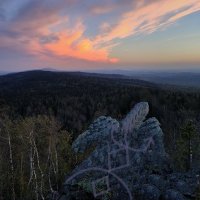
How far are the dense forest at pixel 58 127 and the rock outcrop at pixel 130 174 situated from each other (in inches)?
263

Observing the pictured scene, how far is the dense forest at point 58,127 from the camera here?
39.6 m

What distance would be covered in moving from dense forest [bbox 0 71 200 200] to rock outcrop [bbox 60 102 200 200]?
21.9ft

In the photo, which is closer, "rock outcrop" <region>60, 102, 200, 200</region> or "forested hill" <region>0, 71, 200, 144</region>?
"rock outcrop" <region>60, 102, 200, 200</region>

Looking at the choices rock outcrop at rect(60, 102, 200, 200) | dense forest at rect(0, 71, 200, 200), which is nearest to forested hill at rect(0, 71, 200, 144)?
dense forest at rect(0, 71, 200, 200)

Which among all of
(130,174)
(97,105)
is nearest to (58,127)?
(130,174)

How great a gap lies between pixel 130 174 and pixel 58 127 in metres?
18.6

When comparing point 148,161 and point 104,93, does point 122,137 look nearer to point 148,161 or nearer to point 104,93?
point 148,161

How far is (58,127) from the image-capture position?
42.4 m

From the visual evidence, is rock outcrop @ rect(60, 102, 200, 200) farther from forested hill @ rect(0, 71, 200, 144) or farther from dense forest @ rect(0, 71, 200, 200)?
forested hill @ rect(0, 71, 200, 144)

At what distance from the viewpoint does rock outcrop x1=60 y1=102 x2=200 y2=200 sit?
915 inches

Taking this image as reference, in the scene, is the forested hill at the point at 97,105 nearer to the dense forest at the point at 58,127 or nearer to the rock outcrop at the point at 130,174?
the dense forest at the point at 58,127

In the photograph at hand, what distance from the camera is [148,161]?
27.0 m

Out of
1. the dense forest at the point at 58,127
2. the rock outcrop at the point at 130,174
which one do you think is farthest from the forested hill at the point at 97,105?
the rock outcrop at the point at 130,174

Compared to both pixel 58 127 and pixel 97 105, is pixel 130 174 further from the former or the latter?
pixel 97 105
